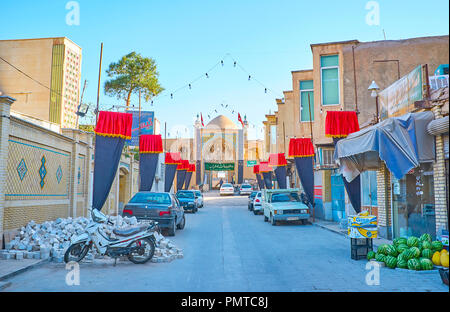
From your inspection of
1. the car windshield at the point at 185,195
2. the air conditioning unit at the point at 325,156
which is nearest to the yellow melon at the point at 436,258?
the air conditioning unit at the point at 325,156

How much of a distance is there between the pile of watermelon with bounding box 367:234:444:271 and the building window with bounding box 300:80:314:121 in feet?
53.3

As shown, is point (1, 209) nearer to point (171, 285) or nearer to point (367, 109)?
point (171, 285)

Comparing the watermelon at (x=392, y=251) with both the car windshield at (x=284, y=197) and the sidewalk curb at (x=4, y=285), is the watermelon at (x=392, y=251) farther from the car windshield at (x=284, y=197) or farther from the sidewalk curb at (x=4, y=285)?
the car windshield at (x=284, y=197)

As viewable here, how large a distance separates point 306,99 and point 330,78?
4336 mm

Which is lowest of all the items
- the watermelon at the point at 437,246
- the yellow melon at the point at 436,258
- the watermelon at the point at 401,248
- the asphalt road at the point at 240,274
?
the asphalt road at the point at 240,274

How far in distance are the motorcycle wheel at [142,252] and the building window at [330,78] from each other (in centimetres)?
1432

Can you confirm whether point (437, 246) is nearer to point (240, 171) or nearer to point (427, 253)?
point (427, 253)

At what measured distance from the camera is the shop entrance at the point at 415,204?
9.96 meters

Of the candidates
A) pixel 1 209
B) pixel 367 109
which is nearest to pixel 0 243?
pixel 1 209

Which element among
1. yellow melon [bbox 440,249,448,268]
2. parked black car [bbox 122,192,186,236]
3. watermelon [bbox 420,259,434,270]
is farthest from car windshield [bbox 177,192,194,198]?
yellow melon [bbox 440,249,448,268]

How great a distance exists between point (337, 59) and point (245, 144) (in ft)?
168

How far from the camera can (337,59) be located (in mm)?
19875

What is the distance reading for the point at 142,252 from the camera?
8422 mm

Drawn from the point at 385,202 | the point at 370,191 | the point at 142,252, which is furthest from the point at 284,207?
the point at 142,252
